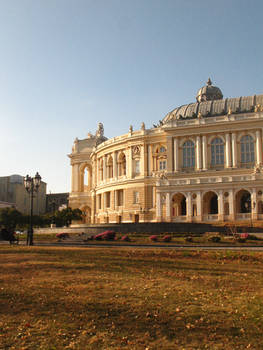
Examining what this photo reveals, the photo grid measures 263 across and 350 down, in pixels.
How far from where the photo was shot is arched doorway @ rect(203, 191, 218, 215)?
213 ft

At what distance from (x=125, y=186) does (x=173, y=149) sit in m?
13.6

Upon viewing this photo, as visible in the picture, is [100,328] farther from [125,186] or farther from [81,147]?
[81,147]

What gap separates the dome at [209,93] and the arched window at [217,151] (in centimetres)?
2656

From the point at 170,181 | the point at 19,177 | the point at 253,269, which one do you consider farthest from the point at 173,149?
the point at 19,177

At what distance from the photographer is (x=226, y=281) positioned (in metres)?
14.4

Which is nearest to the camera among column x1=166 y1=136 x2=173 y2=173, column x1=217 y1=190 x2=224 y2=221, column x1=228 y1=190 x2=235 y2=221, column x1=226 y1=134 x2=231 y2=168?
column x1=228 y1=190 x2=235 y2=221

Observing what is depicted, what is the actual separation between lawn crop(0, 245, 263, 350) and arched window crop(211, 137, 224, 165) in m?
57.7

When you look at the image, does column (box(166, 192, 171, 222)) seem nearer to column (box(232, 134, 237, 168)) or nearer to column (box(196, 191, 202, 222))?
column (box(196, 191, 202, 222))

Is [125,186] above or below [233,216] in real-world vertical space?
above

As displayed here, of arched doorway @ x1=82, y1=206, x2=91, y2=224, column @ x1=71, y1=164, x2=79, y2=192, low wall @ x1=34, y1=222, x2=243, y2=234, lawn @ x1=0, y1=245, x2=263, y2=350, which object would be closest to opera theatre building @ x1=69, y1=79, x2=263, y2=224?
arched doorway @ x1=82, y1=206, x2=91, y2=224

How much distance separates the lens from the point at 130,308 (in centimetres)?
1029

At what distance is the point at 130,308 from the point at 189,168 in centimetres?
6578

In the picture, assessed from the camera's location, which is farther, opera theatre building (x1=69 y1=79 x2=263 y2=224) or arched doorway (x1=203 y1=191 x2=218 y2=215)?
arched doorway (x1=203 y1=191 x2=218 y2=215)

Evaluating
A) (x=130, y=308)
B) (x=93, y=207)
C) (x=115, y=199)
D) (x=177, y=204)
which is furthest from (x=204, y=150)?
(x=130, y=308)
